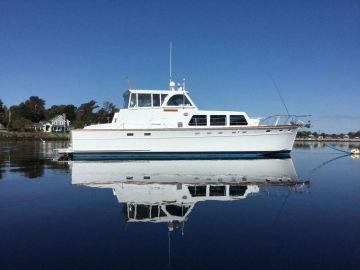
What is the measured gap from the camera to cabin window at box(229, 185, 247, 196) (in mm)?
10160

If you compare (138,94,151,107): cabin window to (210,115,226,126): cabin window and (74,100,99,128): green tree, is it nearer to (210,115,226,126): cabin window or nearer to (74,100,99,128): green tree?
(210,115,226,126): cabin window

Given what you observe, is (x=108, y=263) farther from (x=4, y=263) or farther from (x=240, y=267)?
(x=240, y=267)

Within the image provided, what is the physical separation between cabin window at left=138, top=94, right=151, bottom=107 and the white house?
64.4 m

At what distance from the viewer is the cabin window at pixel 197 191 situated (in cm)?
994

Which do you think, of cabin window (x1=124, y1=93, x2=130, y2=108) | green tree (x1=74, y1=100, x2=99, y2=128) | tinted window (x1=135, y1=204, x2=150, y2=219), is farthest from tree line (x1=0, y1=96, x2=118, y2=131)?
tinted window (x1=135, y1=204, x2=150, y2=219)

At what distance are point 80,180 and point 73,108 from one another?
84.1 m

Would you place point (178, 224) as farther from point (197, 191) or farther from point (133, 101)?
point (133, 101)

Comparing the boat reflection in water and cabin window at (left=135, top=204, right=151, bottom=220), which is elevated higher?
the boat reflection in water

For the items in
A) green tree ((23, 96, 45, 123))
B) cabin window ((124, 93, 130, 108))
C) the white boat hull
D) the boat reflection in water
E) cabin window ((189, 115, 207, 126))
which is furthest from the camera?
green tree ((23, 96, 45, 123))

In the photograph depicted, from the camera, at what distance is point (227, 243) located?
5.68 meters

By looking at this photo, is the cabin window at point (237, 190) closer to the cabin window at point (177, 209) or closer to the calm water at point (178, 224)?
the calm water at point (178, 224)

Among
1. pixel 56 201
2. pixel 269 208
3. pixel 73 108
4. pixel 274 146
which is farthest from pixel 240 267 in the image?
pixel 73 108

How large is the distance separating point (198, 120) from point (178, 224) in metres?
15.4

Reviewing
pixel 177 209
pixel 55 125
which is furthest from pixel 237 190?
pixel 55 125
